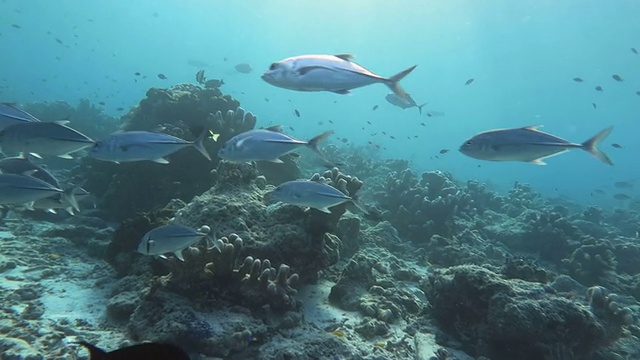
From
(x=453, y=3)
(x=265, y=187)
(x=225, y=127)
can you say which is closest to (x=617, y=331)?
(x=265, y=187)

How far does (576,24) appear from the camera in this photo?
168 feet

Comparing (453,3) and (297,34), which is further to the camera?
(297,34)

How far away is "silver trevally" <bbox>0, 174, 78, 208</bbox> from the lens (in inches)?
169

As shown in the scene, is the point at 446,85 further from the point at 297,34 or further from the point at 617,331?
the point at 617,331

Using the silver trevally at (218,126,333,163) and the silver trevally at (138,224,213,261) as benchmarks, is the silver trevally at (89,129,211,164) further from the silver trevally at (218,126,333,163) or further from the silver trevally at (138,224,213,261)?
the silver trevally at (138,224,213,261)

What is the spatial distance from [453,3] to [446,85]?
267 feet

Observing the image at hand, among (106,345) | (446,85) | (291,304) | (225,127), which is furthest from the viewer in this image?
(446,85)

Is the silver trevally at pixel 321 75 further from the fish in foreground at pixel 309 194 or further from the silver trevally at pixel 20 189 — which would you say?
the silver trevally at pixel 20 189

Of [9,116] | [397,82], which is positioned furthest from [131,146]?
[397,82]

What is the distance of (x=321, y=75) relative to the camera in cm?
385

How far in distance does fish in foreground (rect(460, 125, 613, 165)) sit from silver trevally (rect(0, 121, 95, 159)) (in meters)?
5.00

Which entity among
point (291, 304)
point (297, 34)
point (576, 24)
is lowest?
point (291, 304)

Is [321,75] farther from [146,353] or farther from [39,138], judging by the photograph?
[39,138]

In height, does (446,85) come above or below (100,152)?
above
